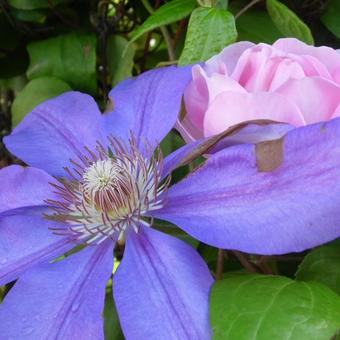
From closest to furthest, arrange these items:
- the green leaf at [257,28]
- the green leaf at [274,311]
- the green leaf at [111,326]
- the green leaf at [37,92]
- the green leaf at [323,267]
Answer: the green leaf at [274,311] → the green leaf at [323,267] → the green leaf at [111,326] → the green leaf at [257,28] → the green leaf at [37,92]

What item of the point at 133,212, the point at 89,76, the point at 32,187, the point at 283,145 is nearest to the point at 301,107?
the point at 283,145

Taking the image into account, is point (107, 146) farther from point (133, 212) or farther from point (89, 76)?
point (89, 76)

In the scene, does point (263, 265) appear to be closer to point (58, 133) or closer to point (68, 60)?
point (58, 133)

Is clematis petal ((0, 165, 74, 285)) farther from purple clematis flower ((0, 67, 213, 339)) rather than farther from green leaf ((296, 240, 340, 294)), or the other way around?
green leaf ((296, 240, 340, 294))

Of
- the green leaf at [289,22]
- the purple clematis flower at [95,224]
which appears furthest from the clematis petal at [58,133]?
the green leaf at [289,22]

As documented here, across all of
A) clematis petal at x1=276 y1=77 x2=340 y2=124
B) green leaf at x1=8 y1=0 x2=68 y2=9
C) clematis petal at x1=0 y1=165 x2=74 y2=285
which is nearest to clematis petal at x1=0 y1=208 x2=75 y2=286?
clematis petal at x1=0 y1=165 x2=74 y2=285

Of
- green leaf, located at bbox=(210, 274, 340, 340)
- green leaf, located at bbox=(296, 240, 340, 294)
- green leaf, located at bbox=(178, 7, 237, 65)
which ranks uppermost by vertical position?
green leaf, located at bbox=(178, 7, 237, 65)

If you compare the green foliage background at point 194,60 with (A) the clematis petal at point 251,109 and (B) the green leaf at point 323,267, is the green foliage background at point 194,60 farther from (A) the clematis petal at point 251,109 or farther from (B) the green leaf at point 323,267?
(A) the clematis petal at point 251,109
